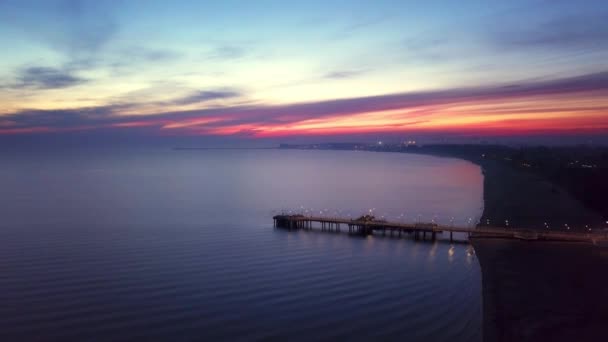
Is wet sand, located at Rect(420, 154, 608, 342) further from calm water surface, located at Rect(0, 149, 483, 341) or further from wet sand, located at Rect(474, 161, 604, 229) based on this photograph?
calm water surface, located at Rect(0, 149, 483, 341)

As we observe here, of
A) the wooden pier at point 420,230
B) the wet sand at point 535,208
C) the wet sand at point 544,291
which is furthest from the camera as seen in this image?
the wet sand at point 535,208

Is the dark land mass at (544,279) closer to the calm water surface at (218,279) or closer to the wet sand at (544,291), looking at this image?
the wet sand at (544,291)

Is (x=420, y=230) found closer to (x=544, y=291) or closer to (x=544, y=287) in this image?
(x=544, y=287)

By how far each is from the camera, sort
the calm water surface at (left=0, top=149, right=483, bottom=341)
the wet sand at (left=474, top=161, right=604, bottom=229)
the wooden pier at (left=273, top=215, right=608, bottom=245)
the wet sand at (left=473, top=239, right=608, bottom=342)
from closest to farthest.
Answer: the wet sand at (left=473, top=239, right=608, bottom=342) → the calm water surface at (left=0, top=149, right=483, bottom=341) → the wooden pier at (left=273, top=215, right=608, bottom=245) → the wet sand at (left=474, top=161, right=604, bottom=229)

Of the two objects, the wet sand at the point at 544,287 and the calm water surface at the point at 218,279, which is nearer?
the wet sand at the point at 544,287

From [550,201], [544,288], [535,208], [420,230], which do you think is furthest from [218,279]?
[550,201]

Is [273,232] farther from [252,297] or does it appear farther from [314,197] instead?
[314,197]

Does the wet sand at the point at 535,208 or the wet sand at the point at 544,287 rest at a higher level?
the wet sand at the point at 535,208

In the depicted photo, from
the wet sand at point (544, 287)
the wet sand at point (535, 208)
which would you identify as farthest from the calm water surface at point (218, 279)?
the wet sand at point (535, 208)

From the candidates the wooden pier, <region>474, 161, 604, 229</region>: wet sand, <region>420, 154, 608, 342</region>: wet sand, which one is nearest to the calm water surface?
<region>420, 154, 608, 342</region>: wet sand

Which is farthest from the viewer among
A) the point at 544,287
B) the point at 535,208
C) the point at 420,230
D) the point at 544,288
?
the point at 535,208
